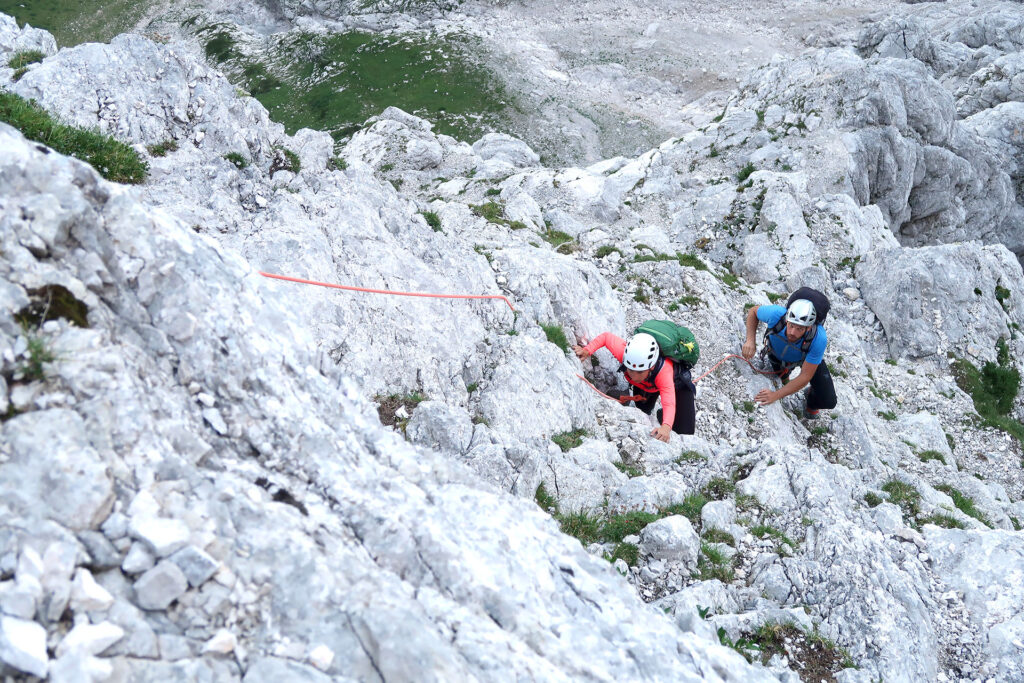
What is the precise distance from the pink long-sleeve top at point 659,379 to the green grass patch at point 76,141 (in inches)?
374

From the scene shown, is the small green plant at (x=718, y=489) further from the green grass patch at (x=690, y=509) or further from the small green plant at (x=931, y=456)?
the small green plant at (x=931, y=456)

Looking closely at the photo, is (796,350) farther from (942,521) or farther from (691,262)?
(691,262)

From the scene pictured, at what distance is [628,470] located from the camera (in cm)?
1172

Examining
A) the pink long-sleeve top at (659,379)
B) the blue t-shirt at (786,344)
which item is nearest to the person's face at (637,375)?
the pink long-sleeve top at (659,379)

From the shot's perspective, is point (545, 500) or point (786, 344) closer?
point (545, 500)

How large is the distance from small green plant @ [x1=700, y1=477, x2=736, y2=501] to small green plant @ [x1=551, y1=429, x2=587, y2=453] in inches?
92.4

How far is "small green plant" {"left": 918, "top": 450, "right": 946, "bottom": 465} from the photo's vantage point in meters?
16.0

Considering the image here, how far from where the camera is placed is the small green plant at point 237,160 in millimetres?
14062

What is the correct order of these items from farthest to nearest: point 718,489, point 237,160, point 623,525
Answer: point 237,160 < point 718,489 < point 623,525

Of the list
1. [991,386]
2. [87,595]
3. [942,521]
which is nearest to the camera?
[87,595]

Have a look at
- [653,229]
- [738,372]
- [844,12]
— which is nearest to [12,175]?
[738,372]

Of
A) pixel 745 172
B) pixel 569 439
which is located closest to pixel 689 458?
pixel 569 439

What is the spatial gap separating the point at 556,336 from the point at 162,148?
9129 millimetres

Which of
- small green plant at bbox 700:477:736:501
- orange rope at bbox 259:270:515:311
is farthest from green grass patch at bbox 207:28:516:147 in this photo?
small green plant at bbox 700:477:736:501
